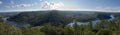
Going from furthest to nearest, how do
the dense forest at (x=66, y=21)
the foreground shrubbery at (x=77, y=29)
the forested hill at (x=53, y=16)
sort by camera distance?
the forested hill at (x=53, y=16) → the dense forest at (x=66, y=21) → the foreground shrubbery at (x=77, y=29)

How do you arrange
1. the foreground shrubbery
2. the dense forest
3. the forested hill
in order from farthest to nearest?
the forested hill, the dense forest, the foreground shrubbery

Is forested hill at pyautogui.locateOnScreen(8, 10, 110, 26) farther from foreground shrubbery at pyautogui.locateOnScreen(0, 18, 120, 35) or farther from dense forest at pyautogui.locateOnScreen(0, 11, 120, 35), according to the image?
foreground shrubbery at pyautogui.locateOnScreen(0, 18, 120, 35)

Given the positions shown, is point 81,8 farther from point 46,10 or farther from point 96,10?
point 46,10

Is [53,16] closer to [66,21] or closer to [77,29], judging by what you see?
[66,21]

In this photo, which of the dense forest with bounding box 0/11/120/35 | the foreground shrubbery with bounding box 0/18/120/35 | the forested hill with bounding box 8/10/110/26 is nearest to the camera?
the foreground shrubbery with bounding box 0/18/120/35

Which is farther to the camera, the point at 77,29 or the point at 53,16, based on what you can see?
the point at 53,16

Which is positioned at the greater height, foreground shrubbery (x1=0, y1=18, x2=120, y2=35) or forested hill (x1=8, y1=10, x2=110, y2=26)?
forested hill (x1=8, y1=10, x2=110, y2=26)

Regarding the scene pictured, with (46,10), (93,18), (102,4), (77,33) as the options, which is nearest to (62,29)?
(77,33)

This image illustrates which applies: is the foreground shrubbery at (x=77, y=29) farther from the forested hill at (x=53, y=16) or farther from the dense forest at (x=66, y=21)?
the forested hill at (x=53, y=16)
